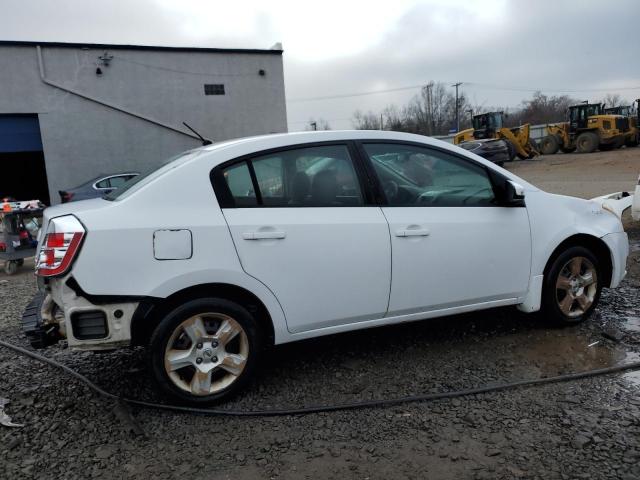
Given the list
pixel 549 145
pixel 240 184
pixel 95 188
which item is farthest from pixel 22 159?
pixel 549 145

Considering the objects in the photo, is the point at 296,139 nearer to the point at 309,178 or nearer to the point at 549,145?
the point at 309,178

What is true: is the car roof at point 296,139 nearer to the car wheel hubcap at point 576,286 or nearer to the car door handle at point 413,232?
the car door handle at point 413,232

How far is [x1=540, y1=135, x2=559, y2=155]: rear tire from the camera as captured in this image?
32219mm

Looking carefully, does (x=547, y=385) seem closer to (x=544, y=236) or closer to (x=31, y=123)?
(x=544, y=236)

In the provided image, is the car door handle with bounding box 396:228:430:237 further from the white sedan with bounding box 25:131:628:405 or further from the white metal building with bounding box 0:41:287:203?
the white metal building with bounding box 0:41:287:203

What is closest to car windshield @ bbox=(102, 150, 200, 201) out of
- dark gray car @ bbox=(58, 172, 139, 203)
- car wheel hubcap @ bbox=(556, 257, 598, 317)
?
car wheel hubcap @ bbox=(556, 257, 598, 317)

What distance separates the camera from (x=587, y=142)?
2995 cm

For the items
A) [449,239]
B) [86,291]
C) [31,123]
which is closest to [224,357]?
[86,291]

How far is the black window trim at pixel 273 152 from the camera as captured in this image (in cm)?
321

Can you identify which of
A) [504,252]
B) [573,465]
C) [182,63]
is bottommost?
[573,465]

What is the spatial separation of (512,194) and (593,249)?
3.78 ft

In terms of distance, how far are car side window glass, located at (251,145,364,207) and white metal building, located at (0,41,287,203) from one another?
1743cm

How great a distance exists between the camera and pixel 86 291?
2.89 metres

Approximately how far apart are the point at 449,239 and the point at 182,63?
743 inches
